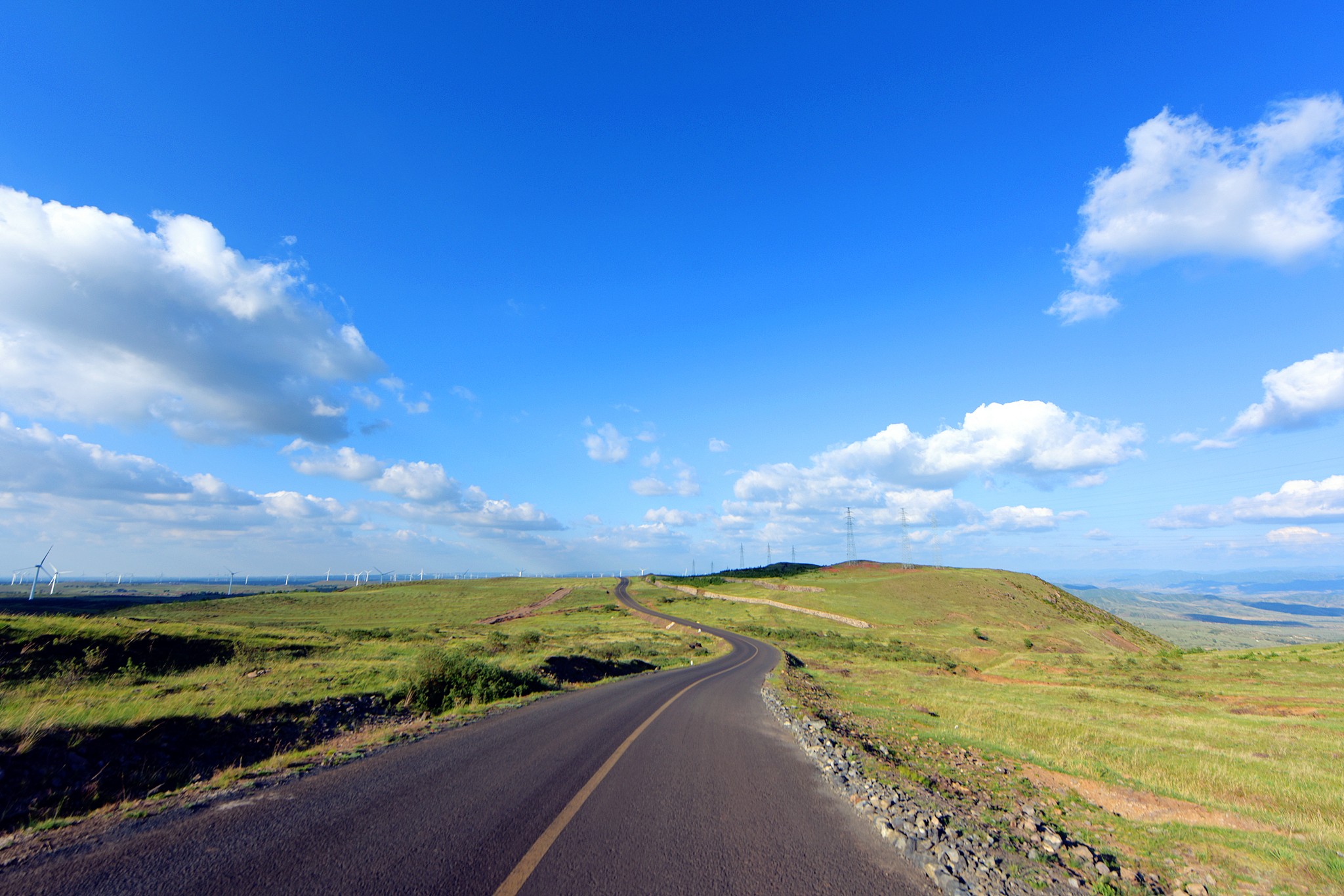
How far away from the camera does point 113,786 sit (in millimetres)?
10125

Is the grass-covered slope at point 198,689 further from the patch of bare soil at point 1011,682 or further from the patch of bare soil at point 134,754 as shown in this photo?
the patch of bare soil at point 1011,682

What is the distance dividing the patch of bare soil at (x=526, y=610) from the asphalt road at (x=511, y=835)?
68929mm

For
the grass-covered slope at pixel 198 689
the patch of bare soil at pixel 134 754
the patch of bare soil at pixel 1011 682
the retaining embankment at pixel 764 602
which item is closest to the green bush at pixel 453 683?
the grass-covered slope at pixel 198 689

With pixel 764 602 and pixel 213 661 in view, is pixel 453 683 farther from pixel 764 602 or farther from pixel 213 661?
pixel 764 602

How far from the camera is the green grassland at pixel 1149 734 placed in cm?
862

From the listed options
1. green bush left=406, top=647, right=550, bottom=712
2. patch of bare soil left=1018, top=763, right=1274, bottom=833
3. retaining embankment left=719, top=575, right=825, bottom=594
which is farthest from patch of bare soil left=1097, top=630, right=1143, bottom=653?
green bush left=406, top=647, right=550, bottom=712

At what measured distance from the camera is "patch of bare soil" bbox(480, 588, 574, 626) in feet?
270

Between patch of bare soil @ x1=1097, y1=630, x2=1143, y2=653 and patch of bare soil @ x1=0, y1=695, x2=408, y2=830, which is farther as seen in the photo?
patch of bare soil @ x1=1097, y1=630, x2=1143, y2=653

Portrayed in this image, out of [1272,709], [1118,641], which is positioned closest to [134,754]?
[1272,709]

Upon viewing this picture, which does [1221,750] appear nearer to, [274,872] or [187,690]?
[274,872]

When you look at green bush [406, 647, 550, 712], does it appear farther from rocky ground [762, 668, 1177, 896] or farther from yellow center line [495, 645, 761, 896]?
rocky ground [762, 668, 1177, 896]

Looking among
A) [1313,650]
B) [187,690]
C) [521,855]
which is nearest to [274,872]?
[521,855]

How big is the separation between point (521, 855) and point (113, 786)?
31.2 feet

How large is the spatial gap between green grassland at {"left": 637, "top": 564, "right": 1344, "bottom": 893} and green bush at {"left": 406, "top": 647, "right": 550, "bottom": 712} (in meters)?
13.0
